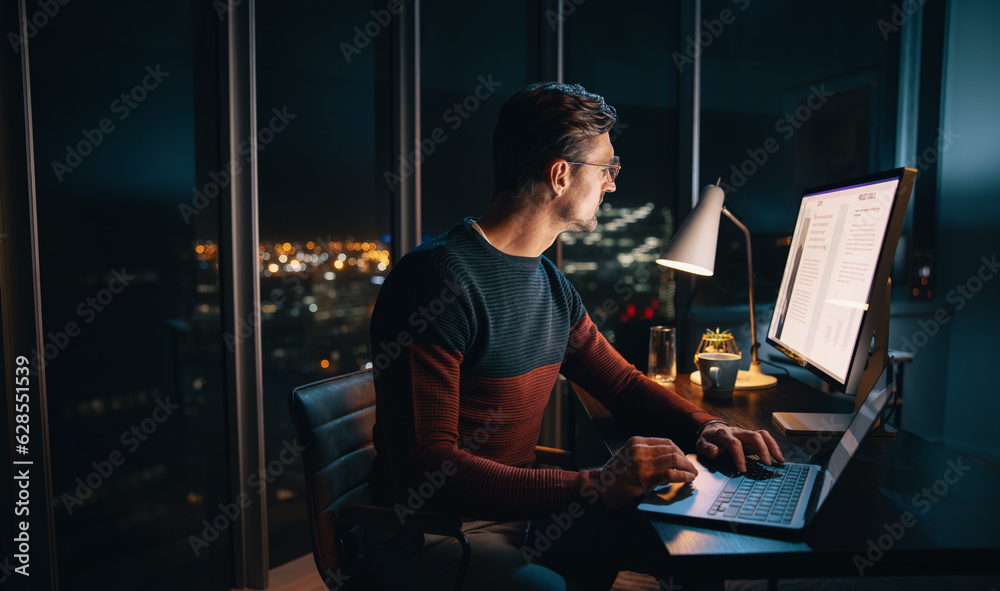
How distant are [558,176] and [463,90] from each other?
1459mm

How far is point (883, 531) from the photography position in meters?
0.75

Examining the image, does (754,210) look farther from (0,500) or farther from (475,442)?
(0,500)

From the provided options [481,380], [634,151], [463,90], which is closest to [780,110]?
[634,151]

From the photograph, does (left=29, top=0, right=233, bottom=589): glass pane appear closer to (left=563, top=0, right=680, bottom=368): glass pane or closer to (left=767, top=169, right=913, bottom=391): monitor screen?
(left=563, top=0, right=680, bottom=368): glass pane

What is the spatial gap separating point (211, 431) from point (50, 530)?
0.50 m

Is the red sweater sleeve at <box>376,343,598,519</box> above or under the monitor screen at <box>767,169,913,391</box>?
under

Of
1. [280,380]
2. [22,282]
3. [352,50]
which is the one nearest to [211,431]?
[280,380]

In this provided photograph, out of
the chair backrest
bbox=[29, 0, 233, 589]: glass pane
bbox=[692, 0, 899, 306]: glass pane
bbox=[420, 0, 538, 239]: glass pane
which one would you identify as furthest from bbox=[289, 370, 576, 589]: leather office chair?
bbox=[692, 0, 899, 306]: glass pane

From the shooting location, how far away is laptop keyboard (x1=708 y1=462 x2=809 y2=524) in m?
0.79

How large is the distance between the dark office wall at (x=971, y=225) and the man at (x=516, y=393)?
2929 millimetres

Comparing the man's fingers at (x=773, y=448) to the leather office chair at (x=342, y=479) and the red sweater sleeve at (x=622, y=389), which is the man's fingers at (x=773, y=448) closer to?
Result: the red sweater sleeve at (x=622, y=389)

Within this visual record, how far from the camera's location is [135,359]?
1.83 m

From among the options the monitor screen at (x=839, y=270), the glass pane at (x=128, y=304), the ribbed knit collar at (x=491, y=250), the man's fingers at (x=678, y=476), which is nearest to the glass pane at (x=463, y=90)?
the glass pane at (x=128, y=304)

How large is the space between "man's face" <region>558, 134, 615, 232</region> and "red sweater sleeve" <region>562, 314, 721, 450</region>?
0.28 m
